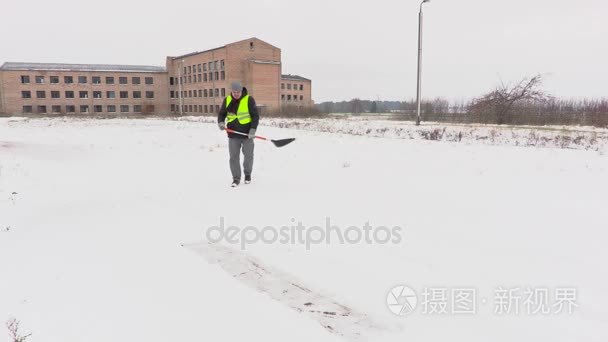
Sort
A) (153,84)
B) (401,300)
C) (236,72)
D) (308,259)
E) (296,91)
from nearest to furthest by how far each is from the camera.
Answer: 1. (401,300)
2. (308,259)
3. (236,72)
4. (153,84)
5. (296,91)

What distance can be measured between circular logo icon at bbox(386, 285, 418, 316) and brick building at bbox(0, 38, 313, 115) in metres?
57.7

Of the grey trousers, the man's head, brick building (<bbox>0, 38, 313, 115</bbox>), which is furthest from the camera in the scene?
brick building (<bbox>0, 38, 313, 115</bbox>)

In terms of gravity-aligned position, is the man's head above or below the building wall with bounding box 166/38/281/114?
below

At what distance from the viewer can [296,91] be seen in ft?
255

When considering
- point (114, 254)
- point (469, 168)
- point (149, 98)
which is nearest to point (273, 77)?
point (149, 98)

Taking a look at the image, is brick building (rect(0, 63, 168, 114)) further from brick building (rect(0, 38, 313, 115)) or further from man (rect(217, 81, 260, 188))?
man (rect(217, 81, 260, 188))

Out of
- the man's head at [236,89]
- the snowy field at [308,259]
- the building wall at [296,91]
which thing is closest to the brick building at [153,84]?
the building wall at [296,91]

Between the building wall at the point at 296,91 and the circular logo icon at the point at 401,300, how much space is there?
2818 inches

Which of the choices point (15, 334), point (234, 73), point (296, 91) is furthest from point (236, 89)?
point (296, 91)

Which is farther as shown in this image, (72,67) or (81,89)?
(72,67)

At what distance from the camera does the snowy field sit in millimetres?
2846

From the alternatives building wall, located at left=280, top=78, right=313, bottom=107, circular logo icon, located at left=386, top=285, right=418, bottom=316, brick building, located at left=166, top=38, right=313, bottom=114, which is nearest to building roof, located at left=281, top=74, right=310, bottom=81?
building wall, located at left=280, top=78, right=313, bottom=107

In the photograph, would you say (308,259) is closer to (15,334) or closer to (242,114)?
(15,334)

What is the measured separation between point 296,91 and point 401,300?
7645 cm
